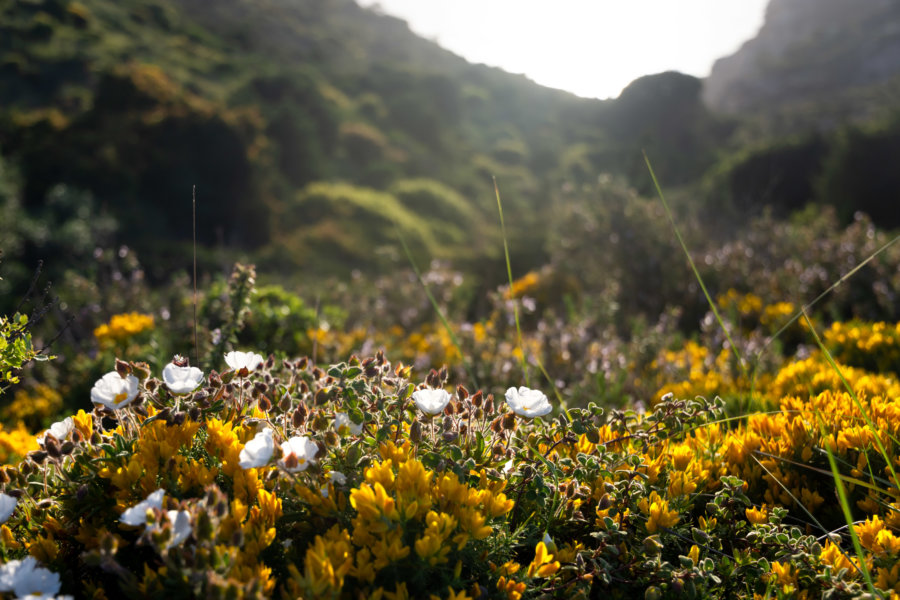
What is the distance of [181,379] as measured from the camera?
1.56m

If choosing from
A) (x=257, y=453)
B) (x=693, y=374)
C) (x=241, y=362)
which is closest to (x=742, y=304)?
(x=693, y=374)

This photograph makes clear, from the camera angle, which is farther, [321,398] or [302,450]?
[321,398]

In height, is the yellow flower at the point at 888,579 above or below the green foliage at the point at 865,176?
below

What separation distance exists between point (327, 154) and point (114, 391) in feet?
68.4

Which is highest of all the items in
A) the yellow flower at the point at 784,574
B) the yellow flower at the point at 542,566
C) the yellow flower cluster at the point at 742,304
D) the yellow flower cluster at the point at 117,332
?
the yellow flower cluster at the point at 742,304

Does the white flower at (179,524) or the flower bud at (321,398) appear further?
the flower bud at (321,398)

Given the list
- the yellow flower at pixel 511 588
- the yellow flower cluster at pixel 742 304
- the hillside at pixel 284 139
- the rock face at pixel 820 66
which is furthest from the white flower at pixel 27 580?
the rock face at pixel 820 66

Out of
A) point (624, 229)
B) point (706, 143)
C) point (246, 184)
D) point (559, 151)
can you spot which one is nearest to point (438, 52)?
point (559, 151)

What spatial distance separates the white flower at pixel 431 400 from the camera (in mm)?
1485

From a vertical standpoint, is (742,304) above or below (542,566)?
above

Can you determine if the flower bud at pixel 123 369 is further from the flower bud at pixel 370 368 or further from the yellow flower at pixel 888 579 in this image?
the yellow flower at pixel 888 579

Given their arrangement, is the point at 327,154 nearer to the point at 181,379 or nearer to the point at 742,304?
the point at 742,304

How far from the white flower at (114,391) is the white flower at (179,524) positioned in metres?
0.41

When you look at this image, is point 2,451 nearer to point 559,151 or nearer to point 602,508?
point 602,508
